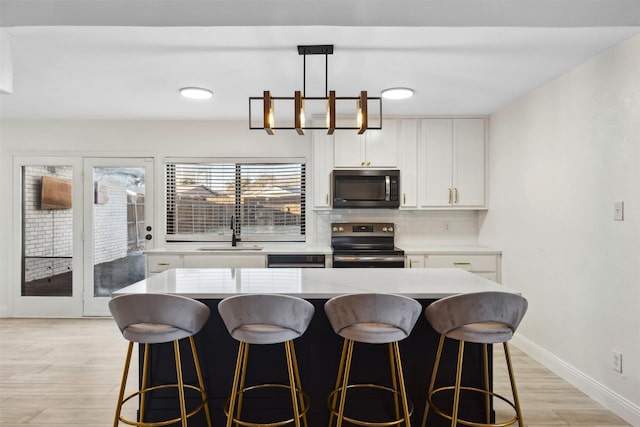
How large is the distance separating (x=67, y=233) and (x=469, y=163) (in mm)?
4689

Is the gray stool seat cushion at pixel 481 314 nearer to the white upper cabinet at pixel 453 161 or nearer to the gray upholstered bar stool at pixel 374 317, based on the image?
the gray upholstered bar stool at pixel 374 317

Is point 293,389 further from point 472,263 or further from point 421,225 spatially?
point 421,225

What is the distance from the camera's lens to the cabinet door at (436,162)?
4.50 metres

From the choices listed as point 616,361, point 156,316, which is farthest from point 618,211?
point 156,316

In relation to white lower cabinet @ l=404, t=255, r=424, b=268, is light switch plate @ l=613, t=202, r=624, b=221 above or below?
above

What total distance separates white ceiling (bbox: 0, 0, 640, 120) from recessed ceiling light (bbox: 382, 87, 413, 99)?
0.30 feet

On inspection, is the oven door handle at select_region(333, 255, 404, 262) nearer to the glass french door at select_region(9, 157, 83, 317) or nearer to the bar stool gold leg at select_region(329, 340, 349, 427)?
the bar stool gold leg at select_region(329, 340, 349, 427)

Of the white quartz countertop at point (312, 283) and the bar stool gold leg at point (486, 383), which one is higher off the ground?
the white quartz countertop at point (312, 283)

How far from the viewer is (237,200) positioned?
4.91 meters

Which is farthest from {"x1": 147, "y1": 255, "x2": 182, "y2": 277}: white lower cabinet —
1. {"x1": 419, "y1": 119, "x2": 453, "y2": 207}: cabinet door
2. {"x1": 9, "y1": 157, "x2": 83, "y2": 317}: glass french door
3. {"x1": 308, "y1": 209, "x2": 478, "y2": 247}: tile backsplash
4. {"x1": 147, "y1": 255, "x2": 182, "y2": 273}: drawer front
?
{"x1": 419, "y1": 119, "x2": 453, "y2": 207}: cabinet door

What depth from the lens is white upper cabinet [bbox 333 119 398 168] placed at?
14.5 feet

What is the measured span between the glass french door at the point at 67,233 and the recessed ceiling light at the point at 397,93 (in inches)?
114

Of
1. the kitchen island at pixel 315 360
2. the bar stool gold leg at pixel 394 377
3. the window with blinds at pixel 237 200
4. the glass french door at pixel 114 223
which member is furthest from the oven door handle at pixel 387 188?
the glass french door at pixel 114 223

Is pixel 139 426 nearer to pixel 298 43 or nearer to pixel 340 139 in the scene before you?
pixel 298 43
